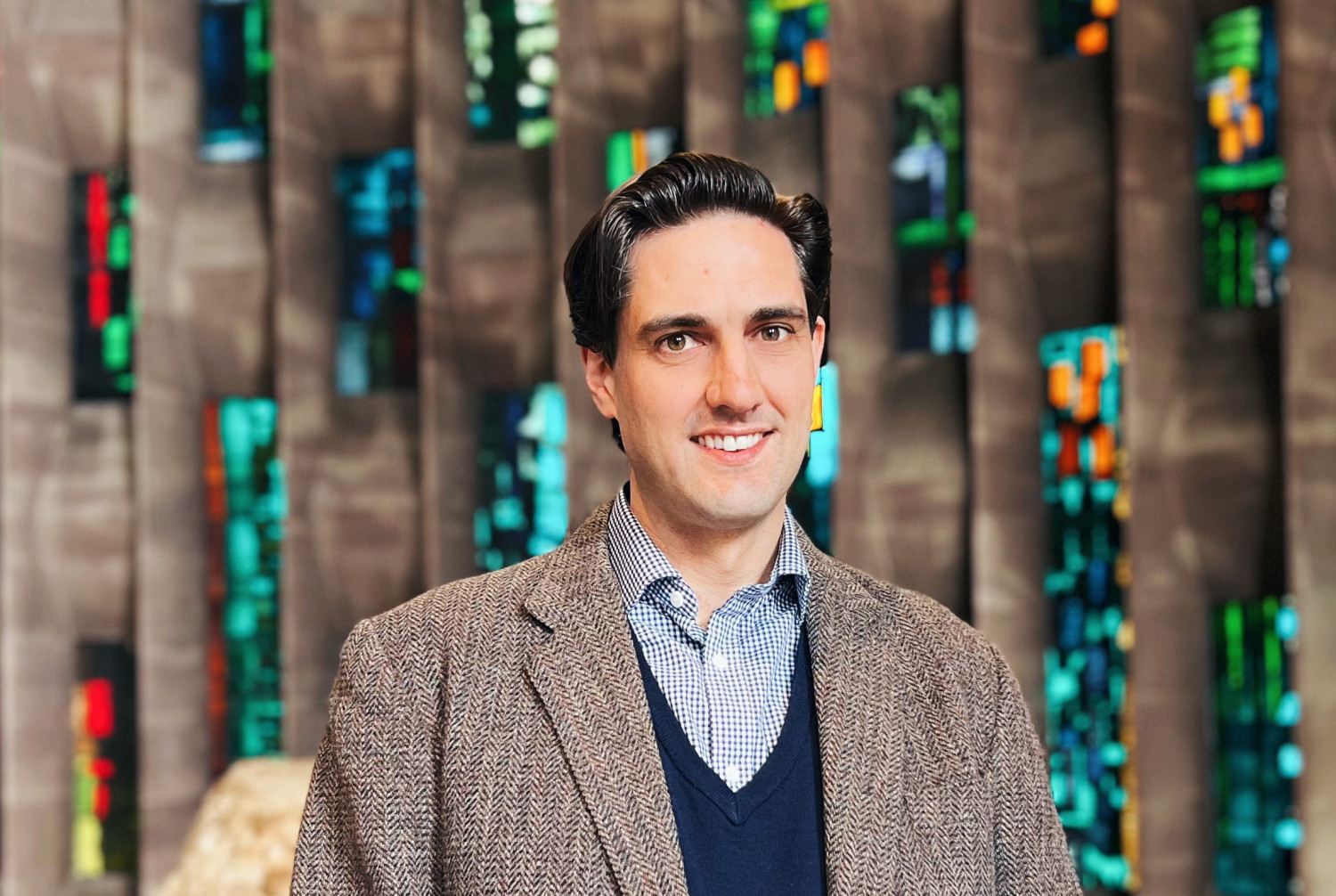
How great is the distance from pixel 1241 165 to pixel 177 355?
13.5ft

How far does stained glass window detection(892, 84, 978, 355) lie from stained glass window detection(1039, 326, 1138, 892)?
45 cm

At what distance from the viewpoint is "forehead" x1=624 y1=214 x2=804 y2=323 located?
1428mm

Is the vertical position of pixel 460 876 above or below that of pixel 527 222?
below

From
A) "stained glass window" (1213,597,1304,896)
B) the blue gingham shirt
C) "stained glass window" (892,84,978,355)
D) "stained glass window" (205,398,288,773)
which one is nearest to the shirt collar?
the blue gingham shirt

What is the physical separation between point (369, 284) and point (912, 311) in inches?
91.8

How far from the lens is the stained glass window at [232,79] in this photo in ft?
20.5

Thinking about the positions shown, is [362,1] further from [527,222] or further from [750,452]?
[750,452]

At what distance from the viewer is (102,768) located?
20.3ft

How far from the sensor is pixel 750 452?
1405 mm

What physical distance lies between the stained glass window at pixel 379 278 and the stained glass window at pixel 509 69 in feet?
1.35

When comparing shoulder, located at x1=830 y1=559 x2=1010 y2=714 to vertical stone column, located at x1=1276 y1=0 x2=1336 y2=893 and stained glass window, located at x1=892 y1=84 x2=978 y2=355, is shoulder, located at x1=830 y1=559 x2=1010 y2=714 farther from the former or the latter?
stained glass window, located at x1=892 y1=84 x2=978 y2=355

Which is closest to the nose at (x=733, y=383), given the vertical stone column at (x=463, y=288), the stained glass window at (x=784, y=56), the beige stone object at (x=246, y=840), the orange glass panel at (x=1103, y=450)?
the beige stone object at (x=246, y=840)

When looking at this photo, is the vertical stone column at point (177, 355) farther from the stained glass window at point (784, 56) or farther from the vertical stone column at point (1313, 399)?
the vertical stone column at point (1313, 399)

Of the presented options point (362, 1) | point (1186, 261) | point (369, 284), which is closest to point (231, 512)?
point (369, 284)
